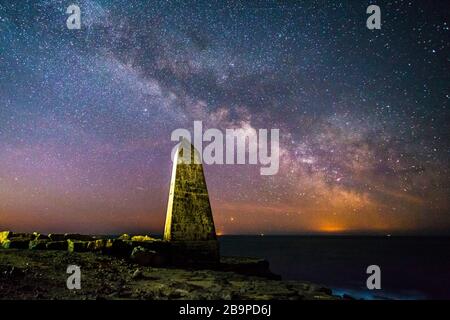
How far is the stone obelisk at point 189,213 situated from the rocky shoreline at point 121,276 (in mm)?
347

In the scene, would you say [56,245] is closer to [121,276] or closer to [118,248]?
[118,248]

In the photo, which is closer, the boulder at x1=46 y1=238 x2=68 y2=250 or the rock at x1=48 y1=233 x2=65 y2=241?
the boulder at x1=46 y1=238 x2=68 y2=250

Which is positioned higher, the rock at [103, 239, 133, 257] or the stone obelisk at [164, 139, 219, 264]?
the stone obelisk at [164, 139, 219, 264]

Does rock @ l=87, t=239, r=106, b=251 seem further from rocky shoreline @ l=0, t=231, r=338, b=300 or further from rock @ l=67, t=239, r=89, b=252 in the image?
rock @ l=67, t=239, r=89, b=252

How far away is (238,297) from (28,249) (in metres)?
7.65

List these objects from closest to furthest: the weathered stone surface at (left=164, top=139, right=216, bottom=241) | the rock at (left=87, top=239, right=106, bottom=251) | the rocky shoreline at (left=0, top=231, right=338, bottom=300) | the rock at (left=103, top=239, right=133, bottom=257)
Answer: the rocky shoreline at (left=0, top=231, right=338, bottom=300)
the rock at (left=103, top=239, right=133, bottom=257)
the rock at (left=87, top=239, right=106, bottom=251)
the weathered stone surface at (left=164, top=139, right=216, bottom=241)

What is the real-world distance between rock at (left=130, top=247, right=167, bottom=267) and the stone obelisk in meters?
0.66

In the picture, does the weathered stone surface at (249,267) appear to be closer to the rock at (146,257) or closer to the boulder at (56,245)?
the rock at (146,257)

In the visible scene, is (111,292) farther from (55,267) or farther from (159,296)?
(55,267)

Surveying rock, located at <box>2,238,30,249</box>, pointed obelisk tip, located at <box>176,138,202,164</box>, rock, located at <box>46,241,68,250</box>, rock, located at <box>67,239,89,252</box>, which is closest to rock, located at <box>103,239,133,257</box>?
rock, located at <box>67,239,89,252</box>

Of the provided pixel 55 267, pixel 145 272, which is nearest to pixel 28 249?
pixel 55 267

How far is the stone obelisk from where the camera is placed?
409 inches

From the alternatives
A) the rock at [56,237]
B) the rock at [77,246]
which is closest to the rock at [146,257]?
the rock at [77,246]

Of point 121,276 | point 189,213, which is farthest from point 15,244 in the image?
point 189,213
